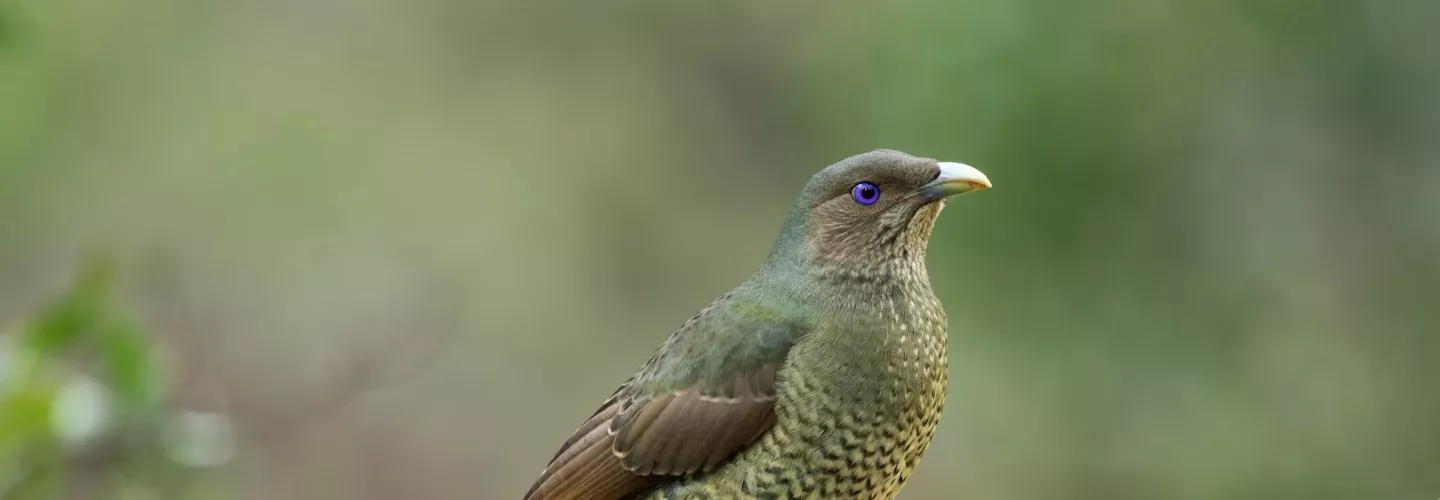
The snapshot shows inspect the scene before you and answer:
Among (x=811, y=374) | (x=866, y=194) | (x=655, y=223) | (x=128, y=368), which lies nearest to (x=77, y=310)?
(x=128, y=368)

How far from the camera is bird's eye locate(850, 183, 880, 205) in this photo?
276 cm

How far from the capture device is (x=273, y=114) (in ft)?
26.0

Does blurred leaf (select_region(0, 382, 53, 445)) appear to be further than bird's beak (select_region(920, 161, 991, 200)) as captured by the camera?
No

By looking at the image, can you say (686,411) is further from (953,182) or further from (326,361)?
Answer: (326,361)

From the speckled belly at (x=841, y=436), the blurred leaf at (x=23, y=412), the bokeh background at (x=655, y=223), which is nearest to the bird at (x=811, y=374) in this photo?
the speckled belly at (x=841, y=436)

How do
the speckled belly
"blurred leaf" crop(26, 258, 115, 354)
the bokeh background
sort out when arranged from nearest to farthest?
"blurred leaf" crop(26, 258, 115, 354) → the speckled belly → the bokeh background

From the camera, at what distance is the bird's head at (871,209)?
2.72 m

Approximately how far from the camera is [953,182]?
267 cm

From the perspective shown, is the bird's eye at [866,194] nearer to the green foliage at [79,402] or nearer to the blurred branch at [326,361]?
the green foliage at [79,402]

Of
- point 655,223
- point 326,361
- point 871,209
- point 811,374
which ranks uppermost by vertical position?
point 655,223

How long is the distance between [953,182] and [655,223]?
18.6 feet

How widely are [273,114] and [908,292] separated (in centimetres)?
599

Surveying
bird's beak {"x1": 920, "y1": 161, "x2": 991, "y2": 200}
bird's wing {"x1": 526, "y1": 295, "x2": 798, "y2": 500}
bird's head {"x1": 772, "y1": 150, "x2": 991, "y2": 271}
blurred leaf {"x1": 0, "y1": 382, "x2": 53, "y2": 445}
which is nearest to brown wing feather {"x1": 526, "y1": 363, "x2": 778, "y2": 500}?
bird's wing {"x1": 526, "y1": 295, "x2": 798, "y2": 500}

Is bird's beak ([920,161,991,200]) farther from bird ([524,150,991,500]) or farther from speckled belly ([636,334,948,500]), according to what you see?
speckled belly ([636,334,948,500])
